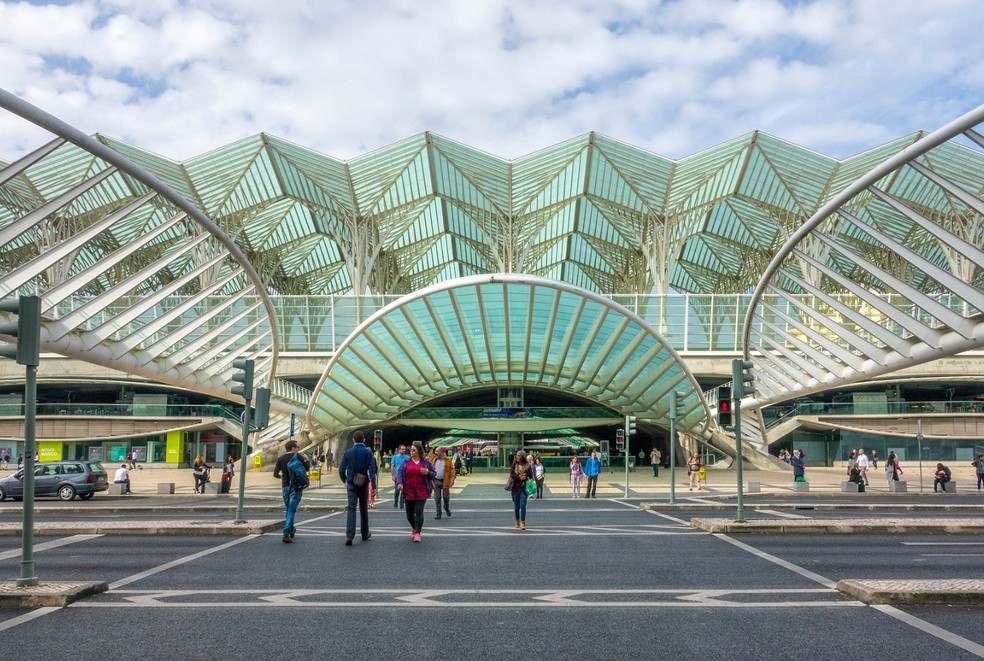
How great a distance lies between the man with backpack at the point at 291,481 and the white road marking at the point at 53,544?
11.8 ft

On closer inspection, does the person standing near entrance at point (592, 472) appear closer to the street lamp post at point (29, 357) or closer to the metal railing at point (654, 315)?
the street lamp post at point (29, 357)

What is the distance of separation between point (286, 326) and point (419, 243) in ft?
58.8

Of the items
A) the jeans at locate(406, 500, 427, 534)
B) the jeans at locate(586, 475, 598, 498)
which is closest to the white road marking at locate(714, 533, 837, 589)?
the jeans at locate(406, 500, 427, 534)

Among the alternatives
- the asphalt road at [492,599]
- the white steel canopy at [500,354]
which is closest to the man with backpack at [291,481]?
the asphalt road at [492,599]

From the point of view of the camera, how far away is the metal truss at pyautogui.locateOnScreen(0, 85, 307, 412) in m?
17.5

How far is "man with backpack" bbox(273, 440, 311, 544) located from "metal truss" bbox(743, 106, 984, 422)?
13.3m

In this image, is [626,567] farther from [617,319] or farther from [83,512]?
[617,319]

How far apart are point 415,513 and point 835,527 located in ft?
25.8

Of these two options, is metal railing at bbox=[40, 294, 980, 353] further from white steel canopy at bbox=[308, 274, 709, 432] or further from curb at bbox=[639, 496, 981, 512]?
curb at bbox=[639, 496, 981, 512]

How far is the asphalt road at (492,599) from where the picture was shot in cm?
634

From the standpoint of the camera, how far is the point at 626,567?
10453 millimetres

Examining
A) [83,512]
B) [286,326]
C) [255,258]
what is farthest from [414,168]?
[83,512]

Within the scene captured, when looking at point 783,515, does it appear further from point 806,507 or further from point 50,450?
point 50,450

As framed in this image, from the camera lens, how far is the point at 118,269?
Result: 6744cm
